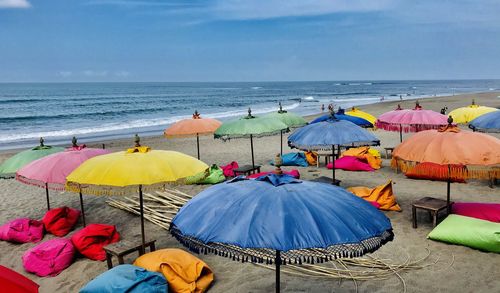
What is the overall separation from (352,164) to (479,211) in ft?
19.5

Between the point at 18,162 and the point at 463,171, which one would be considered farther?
the point at 18,162

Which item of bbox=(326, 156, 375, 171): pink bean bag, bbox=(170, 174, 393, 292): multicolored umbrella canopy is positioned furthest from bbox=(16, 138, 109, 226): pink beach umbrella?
bbox=(326, 156, 375, 171): pink bean bag

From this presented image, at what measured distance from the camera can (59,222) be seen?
30.6ft

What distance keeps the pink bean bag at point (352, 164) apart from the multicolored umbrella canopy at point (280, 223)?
34.1ft

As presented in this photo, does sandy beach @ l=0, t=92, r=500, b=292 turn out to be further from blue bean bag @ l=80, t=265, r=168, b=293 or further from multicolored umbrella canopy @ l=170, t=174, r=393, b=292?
multicolored umbrella canopy @ l=170, t=174, r=393, b=292

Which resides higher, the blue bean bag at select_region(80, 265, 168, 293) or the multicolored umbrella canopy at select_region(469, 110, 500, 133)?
the multicolored umbrella canopy at select_region(469, 110, 500, 133)

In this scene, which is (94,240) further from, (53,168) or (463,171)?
(463,171)

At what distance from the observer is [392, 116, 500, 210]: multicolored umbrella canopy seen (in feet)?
21.5

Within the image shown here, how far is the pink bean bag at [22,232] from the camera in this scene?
8969 mm

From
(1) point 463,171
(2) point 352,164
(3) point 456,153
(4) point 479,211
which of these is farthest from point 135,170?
(2) point 352,164

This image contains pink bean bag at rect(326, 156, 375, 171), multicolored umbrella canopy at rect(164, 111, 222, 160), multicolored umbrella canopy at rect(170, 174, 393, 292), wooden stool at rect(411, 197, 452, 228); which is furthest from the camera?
pink bean bag at rect(326, 156, 375, 171)

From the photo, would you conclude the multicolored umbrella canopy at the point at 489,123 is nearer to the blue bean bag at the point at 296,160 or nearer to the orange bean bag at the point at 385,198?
the orange bean bag at the point at 385,198

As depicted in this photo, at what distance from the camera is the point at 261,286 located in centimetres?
648

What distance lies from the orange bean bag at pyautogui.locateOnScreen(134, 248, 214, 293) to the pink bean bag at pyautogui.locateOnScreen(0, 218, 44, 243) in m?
3.78
